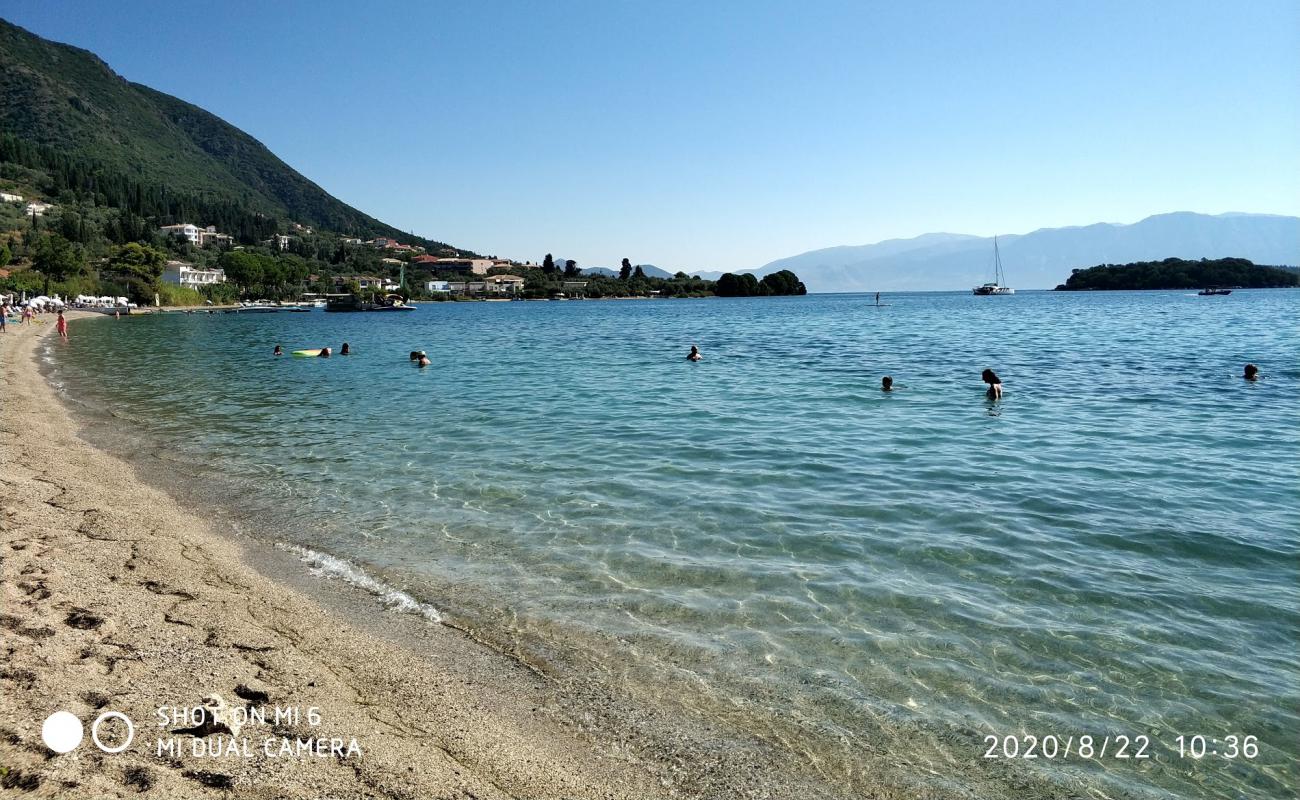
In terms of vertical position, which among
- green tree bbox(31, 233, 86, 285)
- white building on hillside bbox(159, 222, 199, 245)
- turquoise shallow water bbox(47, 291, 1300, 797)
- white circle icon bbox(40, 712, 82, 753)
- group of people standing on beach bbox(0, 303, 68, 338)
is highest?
white building on hillside bbox(159, 222, 199, 245)

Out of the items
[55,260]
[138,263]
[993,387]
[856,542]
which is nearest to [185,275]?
[138,263]

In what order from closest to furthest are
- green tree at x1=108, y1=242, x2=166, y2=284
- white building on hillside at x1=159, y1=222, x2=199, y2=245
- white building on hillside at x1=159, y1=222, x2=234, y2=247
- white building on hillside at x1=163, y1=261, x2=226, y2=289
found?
green tree at x1=108, y1=242, x2=166, y2=284 < white building on hillside at x1=163, y1=261, x2=226, y2=289 < white building on hillside at x1=159, y1=222, x2=199, y2=245 < white building on hillside at x1=159, y1=222, x2=234, y2=247

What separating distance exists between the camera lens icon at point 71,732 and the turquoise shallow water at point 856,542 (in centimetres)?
274

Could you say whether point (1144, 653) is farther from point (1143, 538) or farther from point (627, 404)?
point (627, 404)

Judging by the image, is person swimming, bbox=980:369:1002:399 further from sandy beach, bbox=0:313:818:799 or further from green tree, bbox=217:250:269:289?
green tree, bbox=217:250:269:289

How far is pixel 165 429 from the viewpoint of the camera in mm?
16047

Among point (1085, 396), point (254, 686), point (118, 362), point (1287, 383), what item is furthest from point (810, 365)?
point (118, 362)

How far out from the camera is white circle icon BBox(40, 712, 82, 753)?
3891 mm

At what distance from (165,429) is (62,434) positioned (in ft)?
6.06

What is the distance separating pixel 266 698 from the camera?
4.68 metres

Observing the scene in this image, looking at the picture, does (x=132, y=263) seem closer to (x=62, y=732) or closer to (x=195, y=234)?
(x=195, y=234)

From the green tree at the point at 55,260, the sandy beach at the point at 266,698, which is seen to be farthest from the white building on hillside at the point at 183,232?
the sandy beach at the point at 266,698

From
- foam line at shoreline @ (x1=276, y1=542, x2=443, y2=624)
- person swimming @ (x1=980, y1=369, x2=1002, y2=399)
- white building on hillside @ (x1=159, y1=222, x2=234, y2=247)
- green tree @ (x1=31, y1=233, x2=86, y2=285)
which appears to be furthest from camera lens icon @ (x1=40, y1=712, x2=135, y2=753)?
white building on hillside @ (x1=159, y1=222, x2=234, y2=247)

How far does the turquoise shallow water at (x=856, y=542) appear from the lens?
5.18m
